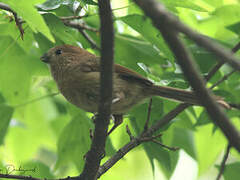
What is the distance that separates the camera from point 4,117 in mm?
5258

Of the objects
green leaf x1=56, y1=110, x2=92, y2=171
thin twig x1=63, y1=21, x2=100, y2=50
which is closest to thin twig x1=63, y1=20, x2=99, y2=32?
thin twig x1=63, y1=21, x2=100, y2=50

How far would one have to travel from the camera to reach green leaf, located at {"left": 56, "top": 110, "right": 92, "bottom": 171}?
17.1 feet

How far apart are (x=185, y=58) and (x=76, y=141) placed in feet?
11.0

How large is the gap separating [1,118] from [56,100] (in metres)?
2.98

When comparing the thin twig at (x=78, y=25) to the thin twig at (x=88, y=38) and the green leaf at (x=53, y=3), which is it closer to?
the thin twig at (x=88, y=38)

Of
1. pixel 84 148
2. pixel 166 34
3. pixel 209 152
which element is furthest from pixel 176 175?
pixel 166 34

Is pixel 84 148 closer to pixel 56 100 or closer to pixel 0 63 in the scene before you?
pixel 0 63

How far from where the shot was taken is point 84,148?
207 inches

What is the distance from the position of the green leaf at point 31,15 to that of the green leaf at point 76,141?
84.8 inches

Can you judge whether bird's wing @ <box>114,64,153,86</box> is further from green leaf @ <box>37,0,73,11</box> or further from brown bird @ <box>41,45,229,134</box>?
green leaf @ <box>37,0,73,11</box>

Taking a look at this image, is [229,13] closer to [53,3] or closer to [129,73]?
[129,73]

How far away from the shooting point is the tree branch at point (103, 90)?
258 cm

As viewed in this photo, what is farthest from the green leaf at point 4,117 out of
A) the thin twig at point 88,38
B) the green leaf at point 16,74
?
the thin twig at point 88,38

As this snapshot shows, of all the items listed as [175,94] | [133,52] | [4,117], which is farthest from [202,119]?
[4,117]
